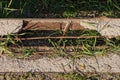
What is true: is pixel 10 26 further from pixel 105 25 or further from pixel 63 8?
pixel 105 25

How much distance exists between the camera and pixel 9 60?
2.87 metres

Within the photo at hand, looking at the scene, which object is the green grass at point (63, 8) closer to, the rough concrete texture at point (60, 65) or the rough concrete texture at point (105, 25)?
the rough concrete texture at point (105, 25)

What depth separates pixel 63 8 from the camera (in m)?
3.34

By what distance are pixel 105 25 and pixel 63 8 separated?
0.70 metres

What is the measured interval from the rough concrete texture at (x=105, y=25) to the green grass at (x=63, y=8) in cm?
46

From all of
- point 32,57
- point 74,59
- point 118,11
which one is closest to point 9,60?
point 32,57

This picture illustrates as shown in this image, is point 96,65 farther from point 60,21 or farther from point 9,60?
point 9,60

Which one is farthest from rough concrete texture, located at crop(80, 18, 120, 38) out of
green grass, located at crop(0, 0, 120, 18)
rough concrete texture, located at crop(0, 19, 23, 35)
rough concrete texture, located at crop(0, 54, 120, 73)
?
rough concrete texture, located at crop(0, 19, 23, 35)

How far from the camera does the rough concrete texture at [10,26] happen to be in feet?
9.07

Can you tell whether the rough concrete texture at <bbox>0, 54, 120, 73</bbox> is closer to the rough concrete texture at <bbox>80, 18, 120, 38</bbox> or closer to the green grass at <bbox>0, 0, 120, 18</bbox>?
the rough concrete texture at <bbox>80, 18, 120, 38</bbox>

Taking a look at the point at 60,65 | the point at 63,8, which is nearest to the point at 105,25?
the point at 60,65

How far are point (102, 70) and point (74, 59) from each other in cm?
29

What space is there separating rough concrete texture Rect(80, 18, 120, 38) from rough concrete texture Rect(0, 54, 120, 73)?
26cm

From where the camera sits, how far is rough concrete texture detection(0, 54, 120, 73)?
284 centimetres
